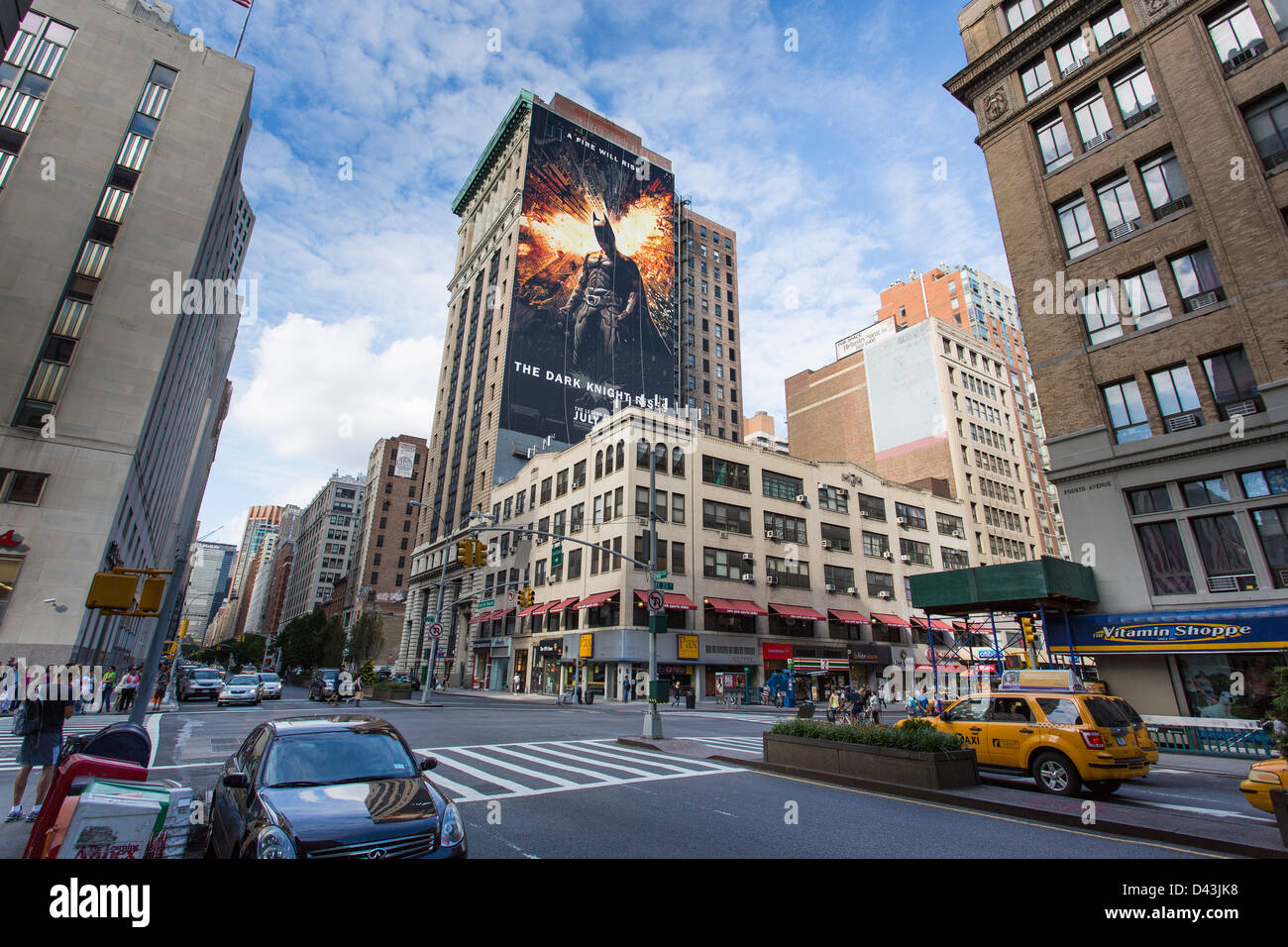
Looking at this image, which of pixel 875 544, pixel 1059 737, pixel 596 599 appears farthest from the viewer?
pixel 875 544

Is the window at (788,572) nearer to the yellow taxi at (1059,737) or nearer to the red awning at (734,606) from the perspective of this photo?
the red awning at (734,606)

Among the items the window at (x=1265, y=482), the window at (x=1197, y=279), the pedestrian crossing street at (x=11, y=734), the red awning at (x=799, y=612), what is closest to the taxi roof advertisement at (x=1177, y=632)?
the window at (x=1265, y=482)

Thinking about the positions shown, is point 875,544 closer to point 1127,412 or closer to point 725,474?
point 725,474

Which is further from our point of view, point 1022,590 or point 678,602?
point 678,602

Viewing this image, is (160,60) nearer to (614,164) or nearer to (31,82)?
(31,82)

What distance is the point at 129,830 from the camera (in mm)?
4457

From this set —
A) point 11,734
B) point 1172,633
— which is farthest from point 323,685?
point 1172,633

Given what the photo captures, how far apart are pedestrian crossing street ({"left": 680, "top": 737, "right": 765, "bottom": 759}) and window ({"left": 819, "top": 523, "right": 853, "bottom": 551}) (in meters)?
34.9

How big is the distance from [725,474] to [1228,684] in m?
33.2

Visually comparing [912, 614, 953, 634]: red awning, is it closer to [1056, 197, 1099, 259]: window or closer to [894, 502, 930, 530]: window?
[894, 502, 930, 530]: window

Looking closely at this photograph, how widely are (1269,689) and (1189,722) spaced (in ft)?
7.00

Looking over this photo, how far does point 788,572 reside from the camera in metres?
49.6

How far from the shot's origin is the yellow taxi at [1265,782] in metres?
7.56

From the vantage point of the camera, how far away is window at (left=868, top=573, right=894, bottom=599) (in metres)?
54.3
